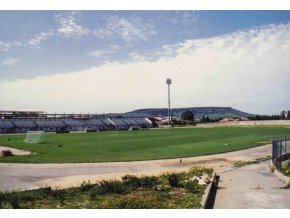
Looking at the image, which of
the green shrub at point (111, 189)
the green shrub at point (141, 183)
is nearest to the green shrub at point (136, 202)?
the green shrub at point (111, 189)

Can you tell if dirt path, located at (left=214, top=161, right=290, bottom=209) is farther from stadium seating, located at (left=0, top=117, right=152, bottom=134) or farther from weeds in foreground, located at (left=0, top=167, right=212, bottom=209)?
stadium seating, located at (left=0, top=117, right=152, bottom=134)

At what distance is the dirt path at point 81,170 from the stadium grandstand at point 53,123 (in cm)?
6108

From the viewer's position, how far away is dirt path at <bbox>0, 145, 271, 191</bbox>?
674 inches

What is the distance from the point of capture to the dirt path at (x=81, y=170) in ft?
56.1

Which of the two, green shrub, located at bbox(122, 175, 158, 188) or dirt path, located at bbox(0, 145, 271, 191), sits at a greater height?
green shrub, located at bbox(122, 175, 158, 188)

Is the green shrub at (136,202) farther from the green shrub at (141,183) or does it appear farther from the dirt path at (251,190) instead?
the green shrub at (141,183)

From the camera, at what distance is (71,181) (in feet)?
56.6

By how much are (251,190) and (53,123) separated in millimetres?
84684

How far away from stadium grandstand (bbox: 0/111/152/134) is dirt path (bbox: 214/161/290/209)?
67341 millimetres

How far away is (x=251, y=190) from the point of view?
1442cm

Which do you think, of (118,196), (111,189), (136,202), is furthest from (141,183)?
(136,202)

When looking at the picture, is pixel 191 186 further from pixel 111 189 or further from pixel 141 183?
pixel 111 189

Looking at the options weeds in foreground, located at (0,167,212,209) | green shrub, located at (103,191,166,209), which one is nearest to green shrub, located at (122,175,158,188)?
weeds in foreground, located at (0,167,212,209)
